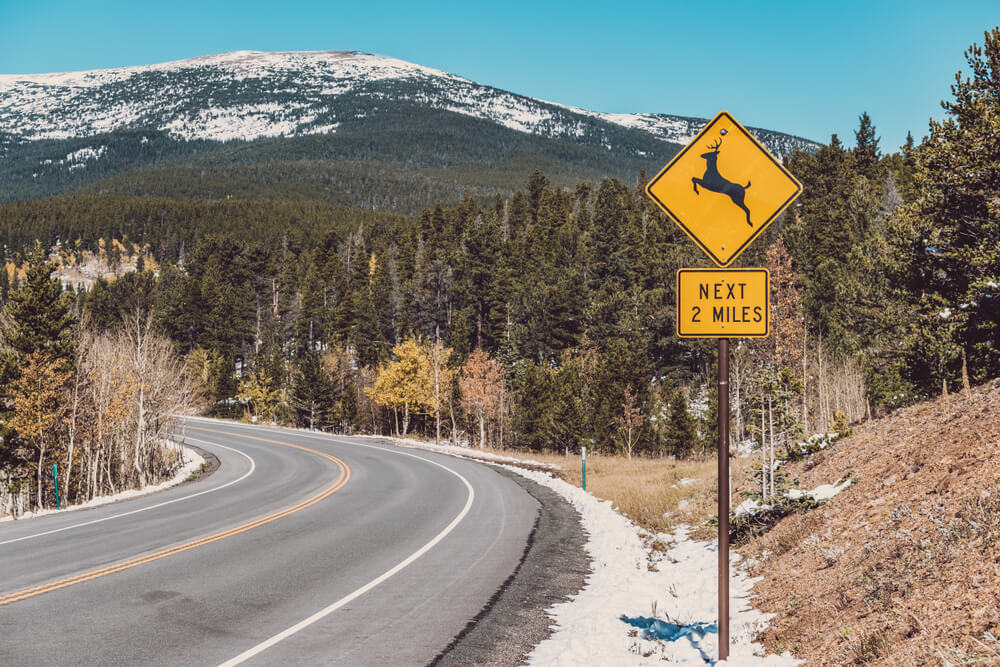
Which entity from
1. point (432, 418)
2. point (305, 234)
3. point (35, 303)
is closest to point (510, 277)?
point (432, 418)

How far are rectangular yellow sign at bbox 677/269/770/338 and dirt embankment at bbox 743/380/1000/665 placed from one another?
2.37 metres

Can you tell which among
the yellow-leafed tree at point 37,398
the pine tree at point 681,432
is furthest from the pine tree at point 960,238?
the yellow-leafed tree at point 37,398

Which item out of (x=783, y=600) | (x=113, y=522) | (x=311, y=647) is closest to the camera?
(x=311, y=647)

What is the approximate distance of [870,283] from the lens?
26.3 m

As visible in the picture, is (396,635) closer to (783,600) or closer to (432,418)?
(783,600)

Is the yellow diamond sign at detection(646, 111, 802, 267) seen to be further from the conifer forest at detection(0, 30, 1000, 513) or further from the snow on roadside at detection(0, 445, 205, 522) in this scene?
the snow on roadside at detection(0, 445, 205, 522)

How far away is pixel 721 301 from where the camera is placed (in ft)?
17.0

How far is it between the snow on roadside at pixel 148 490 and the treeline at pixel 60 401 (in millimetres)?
1496

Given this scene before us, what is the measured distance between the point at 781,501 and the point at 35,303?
35.7m

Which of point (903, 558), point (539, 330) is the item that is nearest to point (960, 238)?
point (903, 558)

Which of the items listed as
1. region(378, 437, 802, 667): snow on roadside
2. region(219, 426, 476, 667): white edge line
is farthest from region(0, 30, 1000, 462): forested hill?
region(219, 426, 476, 667): white edge line

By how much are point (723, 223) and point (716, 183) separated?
32 centimetres

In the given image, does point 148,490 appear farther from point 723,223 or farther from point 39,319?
point 723,223

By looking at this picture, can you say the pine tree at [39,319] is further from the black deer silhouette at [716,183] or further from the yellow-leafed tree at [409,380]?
the black deer silhouette at [716,183]
